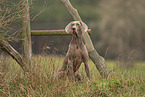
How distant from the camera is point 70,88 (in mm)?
3639

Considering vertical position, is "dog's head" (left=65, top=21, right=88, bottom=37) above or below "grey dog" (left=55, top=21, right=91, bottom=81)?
above

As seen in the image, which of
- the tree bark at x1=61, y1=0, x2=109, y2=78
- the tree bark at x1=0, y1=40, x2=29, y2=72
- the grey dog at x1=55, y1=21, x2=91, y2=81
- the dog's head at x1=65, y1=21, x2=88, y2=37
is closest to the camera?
the dog's head at x1=65, y1=21, x2=88, y2=37

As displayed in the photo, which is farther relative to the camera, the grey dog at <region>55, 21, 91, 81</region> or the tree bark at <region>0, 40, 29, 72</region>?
the tree bark at <region>0, 40, 29, 72</region>

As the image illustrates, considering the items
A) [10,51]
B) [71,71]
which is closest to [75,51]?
[71,71]

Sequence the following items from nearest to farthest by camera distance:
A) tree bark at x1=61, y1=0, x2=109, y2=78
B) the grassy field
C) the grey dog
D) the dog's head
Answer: the grassy field → the dog's head → the grey dog → tree bark at x1=61, y1=0, x2=109, y2=78

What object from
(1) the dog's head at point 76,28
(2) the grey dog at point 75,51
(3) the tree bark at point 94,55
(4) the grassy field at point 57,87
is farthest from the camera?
(3) the tree bark at point 94,55

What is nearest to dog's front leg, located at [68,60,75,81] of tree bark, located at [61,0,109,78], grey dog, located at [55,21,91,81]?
grey dog, located at [55,21,91,81]

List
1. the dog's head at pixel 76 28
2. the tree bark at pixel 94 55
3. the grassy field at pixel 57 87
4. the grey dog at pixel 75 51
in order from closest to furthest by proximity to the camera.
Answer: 1. the grassy field at pixel 57 87
2. the dog's head at pixel 76 28
3. the grey dog at pixel 75 51
4. the tree bark at pixel 94 55

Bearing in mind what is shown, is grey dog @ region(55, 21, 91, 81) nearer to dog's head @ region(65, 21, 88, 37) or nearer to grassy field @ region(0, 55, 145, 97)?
dog's head @ region(65, 21, 88, 37)

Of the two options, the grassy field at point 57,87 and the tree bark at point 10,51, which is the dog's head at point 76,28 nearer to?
Result: the grassy field at point 57,87

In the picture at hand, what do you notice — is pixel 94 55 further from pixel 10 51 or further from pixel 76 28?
pixel 10 51

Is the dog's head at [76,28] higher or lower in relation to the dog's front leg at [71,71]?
higher

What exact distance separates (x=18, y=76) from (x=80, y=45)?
1245 millimetres

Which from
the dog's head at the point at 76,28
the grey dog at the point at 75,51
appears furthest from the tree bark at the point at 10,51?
the dog's head at the point at 76,28
